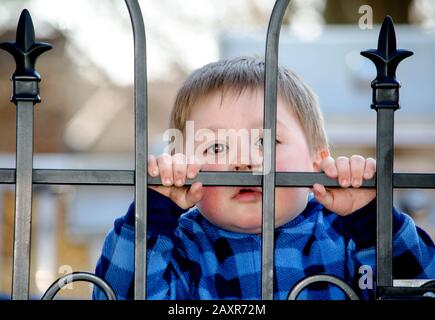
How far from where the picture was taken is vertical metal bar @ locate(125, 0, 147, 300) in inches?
50.7

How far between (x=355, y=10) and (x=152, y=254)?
920cm

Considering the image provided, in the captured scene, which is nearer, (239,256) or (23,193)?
(23,193)

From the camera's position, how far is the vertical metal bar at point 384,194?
1.31 metres

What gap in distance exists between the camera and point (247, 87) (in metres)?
1.65

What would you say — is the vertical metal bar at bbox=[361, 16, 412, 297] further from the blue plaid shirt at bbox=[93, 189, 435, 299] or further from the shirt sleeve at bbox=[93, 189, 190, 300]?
the shirt sleeve at bbox=[93, 189, 190, 300]

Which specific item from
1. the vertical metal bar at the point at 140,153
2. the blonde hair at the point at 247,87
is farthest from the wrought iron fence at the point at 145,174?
the blonde hair at the point at 247,87

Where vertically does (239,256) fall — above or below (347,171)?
below

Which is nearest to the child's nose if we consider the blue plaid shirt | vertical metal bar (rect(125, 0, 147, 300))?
the blue plaid shirt

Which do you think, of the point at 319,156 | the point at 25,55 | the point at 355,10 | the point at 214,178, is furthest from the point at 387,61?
the point at 355,10

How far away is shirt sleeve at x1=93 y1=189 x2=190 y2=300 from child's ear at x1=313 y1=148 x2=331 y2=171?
0.31 m

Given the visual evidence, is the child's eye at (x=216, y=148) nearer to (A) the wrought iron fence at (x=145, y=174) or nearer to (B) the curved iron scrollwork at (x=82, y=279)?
(A) the wrought iron fence at (x=145, y=174)

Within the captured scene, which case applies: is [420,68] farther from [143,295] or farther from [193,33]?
[143,295]

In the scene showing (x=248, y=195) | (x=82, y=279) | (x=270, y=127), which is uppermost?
(x=270, y=127)

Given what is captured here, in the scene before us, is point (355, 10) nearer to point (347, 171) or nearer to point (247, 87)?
point (247, 87)
